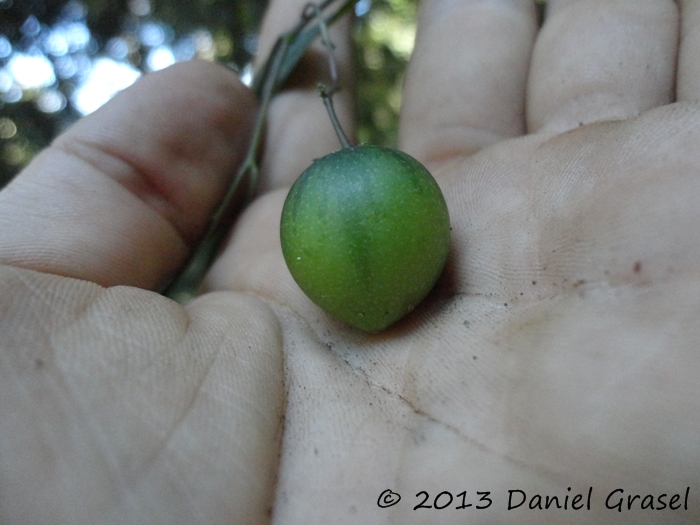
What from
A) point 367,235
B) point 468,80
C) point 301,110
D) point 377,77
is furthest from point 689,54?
Answer: point 377,77

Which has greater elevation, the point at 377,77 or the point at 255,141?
the point at 255,141

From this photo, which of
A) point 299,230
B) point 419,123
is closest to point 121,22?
point 419,123

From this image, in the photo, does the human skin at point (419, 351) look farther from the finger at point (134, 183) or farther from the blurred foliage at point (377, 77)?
the blurred foliage at point (377, 77)

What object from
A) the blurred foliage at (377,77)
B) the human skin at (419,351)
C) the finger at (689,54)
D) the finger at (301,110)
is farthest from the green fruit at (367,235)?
the blurred foliage at (377,77)

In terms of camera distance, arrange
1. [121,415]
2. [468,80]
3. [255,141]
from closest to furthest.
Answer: [121,415]
[468,80]
[255,141]

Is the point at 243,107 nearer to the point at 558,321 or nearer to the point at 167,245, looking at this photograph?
the point at 167,245

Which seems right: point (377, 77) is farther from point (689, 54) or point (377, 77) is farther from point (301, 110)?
point (689, 54)
